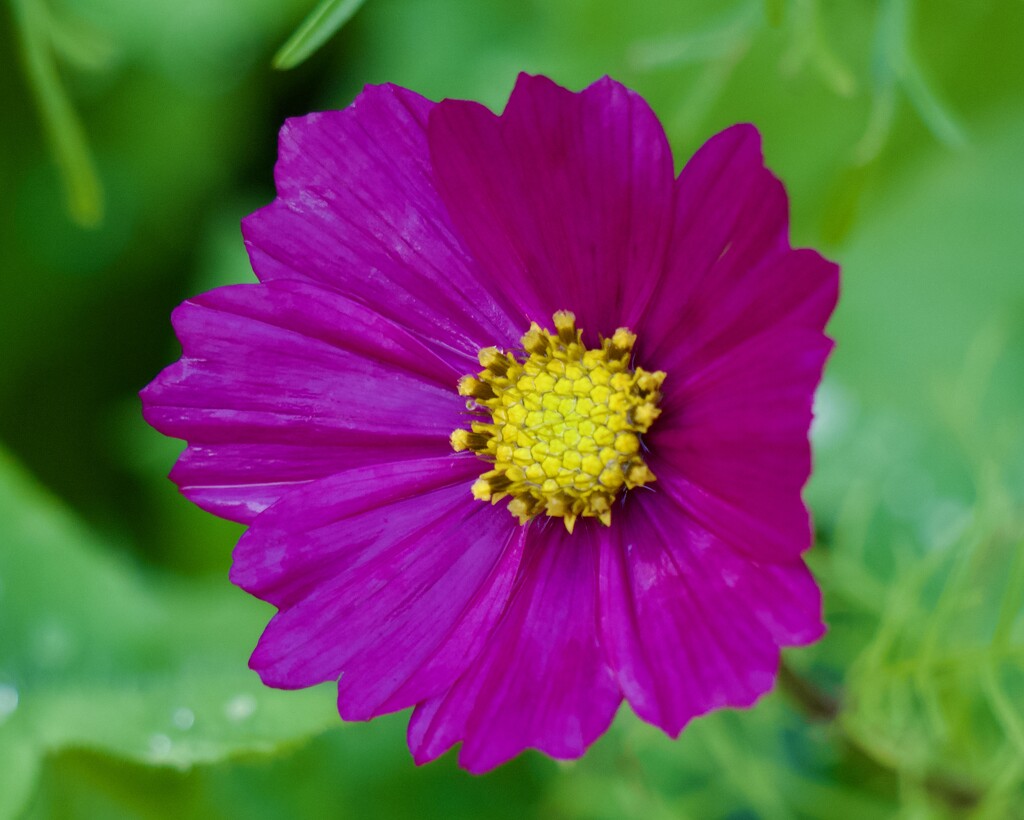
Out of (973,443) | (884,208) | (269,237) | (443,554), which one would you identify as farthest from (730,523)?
(884,208)

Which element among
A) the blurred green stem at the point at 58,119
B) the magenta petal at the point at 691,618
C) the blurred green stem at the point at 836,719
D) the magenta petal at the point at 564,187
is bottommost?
the blurred green stem at the point at 836,719

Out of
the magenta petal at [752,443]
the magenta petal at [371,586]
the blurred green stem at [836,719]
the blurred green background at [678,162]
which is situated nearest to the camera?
the magenta petal at [752,443]

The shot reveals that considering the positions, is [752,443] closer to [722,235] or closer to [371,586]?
[722,235]

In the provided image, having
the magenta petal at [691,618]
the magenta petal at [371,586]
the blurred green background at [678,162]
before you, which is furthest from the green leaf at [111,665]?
the magenta petal at [691,618]

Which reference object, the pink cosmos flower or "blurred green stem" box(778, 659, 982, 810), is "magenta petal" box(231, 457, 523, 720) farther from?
"blurred green stem" box(778, 659, 982, 810)

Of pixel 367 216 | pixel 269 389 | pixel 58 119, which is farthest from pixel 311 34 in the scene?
pixel 58 119

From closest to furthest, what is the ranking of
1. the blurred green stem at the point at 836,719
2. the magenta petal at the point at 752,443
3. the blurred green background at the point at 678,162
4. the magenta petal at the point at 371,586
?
1. the magenta petal at the point at 752,443
2. the magenta petal at the point at 371,586
3. the blurred green stem at the point at 836,719
4. the blurred green background at the point at 678,162

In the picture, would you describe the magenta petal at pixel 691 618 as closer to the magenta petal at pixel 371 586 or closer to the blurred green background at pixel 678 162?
the magenta petal at pixel 371 586

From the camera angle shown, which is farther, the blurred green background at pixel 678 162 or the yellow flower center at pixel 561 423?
the blurred green background at pixel 678 162
